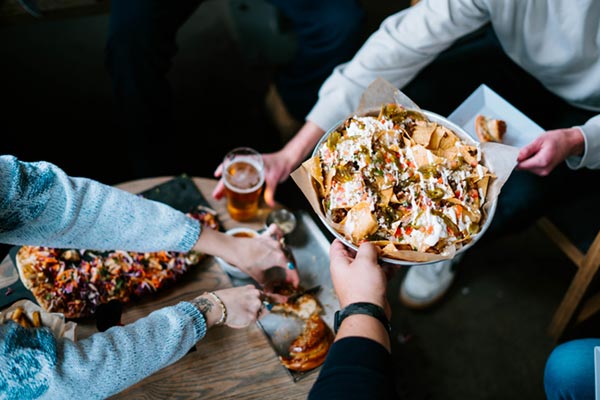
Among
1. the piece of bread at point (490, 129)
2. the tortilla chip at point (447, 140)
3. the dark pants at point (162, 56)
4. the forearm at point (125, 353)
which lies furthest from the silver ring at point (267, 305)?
the dark pants at point (162, 56)

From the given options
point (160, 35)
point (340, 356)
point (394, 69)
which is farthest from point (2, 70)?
point (340, 356)

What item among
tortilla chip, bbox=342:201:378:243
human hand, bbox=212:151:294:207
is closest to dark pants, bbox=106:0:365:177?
human hand, bbox=212:151:294:207

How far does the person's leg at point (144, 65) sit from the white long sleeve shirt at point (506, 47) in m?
0.66

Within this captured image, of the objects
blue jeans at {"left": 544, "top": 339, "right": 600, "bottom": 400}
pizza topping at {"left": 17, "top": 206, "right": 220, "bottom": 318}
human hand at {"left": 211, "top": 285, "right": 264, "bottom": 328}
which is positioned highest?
human hand at {"left": 211, "top": 285, "right": 264, "bottom": 328}

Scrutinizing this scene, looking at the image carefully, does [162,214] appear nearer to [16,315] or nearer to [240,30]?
[16,315]

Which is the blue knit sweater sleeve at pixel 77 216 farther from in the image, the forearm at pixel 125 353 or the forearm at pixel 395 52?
the forearm at pixel 395 52

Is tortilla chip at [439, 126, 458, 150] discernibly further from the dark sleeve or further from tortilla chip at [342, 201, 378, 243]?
the dark sleeve

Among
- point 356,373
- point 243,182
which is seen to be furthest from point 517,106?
point 356,373

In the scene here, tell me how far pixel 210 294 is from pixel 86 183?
0.38 meters

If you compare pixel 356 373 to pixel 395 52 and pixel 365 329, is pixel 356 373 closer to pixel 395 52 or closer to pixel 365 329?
pixel 365 329

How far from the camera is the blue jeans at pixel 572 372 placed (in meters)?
1.31

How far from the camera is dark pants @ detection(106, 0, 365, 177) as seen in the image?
5.88ft

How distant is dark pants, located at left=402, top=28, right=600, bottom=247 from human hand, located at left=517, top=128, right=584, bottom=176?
204 mm

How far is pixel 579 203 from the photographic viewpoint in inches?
64.0
